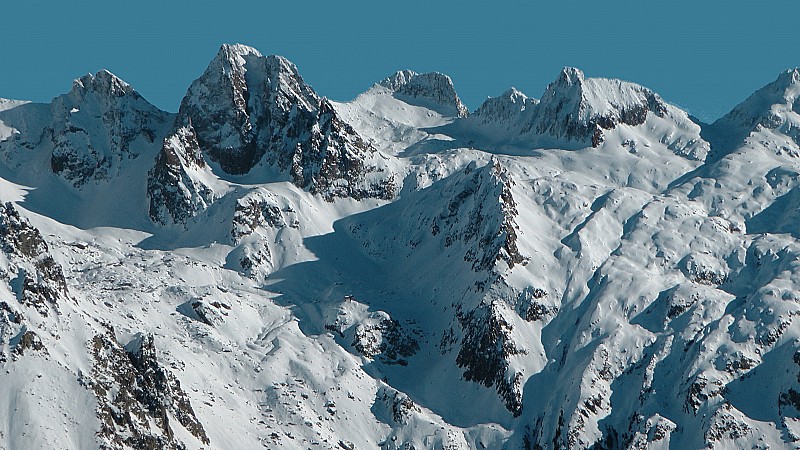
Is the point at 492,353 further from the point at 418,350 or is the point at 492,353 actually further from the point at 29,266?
the point at 29,266

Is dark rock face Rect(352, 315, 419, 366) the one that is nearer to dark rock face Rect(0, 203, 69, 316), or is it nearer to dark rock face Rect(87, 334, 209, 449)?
dark rock face Rect(87, 334, 209, 449)

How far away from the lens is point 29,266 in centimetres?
16025

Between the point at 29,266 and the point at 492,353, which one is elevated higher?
the point at 492,353

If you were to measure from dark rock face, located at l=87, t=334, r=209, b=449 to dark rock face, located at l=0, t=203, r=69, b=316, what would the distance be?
8099 mm

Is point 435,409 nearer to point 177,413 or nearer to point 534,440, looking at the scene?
point 534,440

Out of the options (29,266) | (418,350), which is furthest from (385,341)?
(29,266)

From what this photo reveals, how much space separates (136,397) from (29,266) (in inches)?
836

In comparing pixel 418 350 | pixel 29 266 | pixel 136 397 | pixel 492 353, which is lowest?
pixel 136 397

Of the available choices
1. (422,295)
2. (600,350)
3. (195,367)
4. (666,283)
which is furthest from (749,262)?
(195,367)

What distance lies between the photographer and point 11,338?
500ft

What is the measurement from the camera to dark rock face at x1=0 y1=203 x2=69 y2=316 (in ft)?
518

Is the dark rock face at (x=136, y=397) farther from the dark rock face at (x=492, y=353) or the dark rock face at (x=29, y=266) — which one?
the dark rock face at (x=492, y=353)

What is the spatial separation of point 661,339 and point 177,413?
6435cm

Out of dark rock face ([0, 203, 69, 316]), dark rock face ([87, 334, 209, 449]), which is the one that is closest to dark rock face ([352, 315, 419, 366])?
dark rock face ([87, 334, 209, 449])
